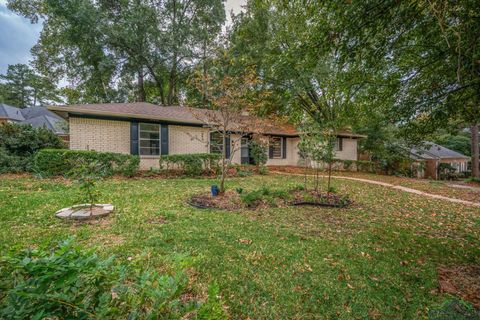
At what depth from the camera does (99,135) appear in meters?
10.8

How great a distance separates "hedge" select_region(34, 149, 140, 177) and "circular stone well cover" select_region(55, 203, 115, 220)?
3617mm

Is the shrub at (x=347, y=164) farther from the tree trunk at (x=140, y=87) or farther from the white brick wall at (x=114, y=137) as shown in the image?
the tree trunk at (x=140, y=87)

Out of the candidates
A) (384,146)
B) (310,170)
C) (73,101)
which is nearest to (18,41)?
(73,101)

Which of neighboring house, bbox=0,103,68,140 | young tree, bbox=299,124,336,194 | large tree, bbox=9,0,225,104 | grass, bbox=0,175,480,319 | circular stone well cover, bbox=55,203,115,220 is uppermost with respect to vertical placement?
large tree, bbox=9,0,225,104

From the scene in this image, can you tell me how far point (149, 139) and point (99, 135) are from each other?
2257 mm

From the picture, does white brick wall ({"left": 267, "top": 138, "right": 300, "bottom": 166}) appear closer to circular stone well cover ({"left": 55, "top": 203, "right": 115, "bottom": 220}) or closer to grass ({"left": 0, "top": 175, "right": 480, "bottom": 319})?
grass ({"left": 0, "top": 175, "right": 480, "bottom": 319})

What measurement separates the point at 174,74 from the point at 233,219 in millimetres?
18695

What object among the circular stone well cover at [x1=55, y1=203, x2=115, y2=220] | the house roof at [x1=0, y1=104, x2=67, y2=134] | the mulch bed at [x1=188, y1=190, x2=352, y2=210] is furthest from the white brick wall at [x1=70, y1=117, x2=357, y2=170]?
the house roof at [x1=0, y1=104, x2=67, y2=134]

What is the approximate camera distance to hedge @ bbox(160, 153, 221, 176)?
10594 millimetres

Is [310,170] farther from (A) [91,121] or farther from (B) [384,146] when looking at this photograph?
(A) [91,121]

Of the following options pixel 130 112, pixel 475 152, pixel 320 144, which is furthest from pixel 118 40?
pixel 475 152

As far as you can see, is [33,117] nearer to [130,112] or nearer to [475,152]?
[130,112]

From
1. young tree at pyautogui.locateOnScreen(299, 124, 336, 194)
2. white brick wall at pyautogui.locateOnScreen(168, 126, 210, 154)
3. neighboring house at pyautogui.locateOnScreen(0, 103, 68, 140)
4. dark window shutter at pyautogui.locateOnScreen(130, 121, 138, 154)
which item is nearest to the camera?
young tree at pyautogui.locateOnScreen(299, 124, 336, 194)

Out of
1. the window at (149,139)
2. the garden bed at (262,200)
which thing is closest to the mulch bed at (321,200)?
the garden bed at (262,200)
